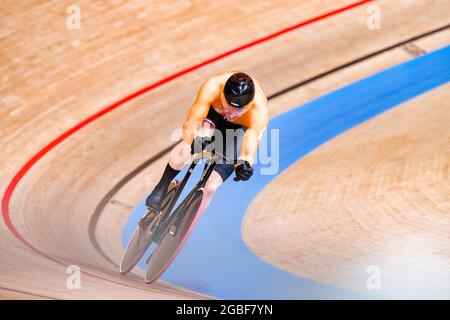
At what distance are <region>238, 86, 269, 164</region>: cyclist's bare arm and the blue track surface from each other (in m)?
1.04

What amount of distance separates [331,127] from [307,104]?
448 millimetres

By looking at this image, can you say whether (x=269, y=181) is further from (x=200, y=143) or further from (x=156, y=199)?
(x=200, y=143)

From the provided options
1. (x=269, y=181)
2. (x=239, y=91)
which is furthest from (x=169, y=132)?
(x=239, y=91)

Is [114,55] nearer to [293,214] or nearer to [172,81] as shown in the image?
[172,81]

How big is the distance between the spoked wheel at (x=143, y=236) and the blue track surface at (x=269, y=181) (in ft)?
0.98

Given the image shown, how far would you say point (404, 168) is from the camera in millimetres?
5594

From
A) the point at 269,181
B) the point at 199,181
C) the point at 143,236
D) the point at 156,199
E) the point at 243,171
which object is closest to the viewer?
the point at 243,171

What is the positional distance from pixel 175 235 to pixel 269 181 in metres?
1.88

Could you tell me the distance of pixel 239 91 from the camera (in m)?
3.76

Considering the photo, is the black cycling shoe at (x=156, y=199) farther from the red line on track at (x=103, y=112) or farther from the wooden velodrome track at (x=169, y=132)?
the red line on track at (x=103, y=112)

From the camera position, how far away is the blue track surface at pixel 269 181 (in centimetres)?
476

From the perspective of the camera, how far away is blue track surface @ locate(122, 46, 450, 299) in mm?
4758

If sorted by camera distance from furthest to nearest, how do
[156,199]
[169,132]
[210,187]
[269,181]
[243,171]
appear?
[169,132]
[269,181]
[156,199]
[210,187]
[243,171]

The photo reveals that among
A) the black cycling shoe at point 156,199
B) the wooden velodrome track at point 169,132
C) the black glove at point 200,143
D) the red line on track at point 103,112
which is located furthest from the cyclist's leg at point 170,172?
the red line on track at point 103,112
